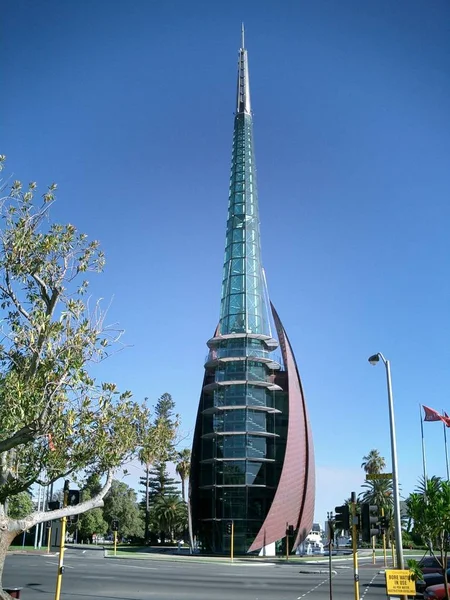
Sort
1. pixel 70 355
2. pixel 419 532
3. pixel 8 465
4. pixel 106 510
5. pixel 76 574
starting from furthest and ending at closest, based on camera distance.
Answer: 1. pixel 106 510
2. pixel 76 574
3. pixel 419 532
4. pixel 8 465
5. pixel 70 355

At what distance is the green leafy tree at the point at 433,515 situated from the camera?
1672 cm

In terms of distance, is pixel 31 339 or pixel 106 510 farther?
pixel 106 510

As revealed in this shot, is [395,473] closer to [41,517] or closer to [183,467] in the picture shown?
[41,517]

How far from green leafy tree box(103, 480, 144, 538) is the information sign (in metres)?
80.0

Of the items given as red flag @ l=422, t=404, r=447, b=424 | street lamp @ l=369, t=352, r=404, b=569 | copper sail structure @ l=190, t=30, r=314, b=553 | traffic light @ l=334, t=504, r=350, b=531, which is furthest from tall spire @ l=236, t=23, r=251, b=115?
traffic light @ l=334, t=504, r=350, b=531

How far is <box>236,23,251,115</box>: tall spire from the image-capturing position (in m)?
84.2

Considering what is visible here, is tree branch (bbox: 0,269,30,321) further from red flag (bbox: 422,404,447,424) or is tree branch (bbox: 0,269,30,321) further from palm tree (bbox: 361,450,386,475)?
palm tree (bbox: 361,450,386,475)

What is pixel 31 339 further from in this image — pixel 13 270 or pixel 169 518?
pixel 169 518

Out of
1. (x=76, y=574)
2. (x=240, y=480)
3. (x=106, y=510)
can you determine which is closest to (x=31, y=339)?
(x=76, y=574)

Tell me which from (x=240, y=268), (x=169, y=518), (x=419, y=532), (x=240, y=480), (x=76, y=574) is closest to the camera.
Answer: (x=419, y=532)

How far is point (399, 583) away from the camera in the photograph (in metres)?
15.4

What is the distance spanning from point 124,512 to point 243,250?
150 feet

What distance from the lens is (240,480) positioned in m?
64.9

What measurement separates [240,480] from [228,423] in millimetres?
6237
